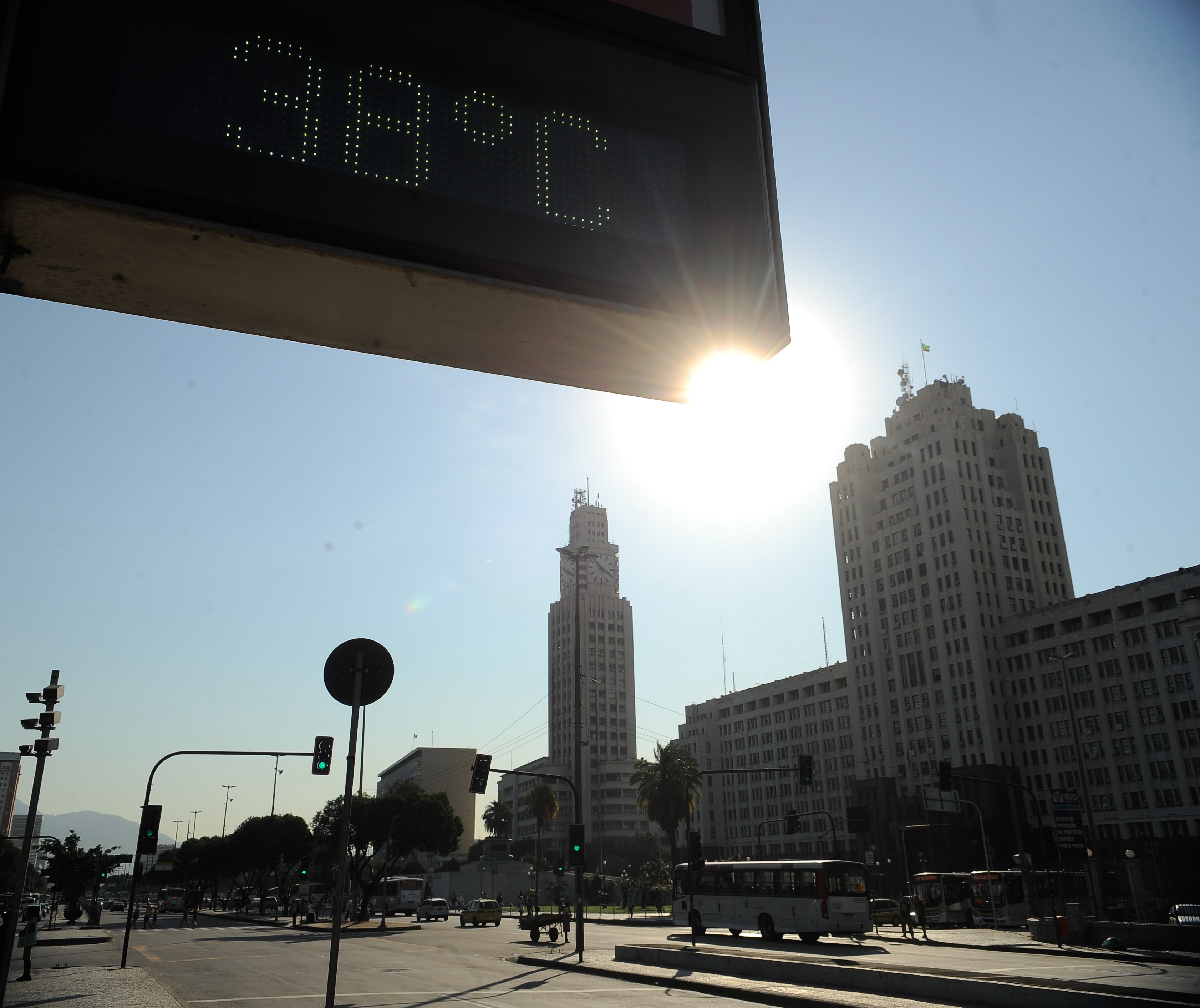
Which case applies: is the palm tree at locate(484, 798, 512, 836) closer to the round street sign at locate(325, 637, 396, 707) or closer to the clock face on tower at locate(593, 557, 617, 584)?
the clock face on tower at locate(593, 557, 617, 584)

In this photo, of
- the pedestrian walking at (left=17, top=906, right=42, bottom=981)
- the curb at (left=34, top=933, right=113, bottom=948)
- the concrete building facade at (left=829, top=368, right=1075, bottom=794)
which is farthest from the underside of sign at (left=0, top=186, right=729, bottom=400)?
the concrete building facade at (left=829, top=368, right=1075, bottom=794)

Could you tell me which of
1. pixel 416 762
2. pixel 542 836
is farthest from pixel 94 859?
pixel 416 762

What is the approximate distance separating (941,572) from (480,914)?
66.7 meters

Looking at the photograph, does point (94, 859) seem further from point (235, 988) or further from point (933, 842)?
point (933, 842)

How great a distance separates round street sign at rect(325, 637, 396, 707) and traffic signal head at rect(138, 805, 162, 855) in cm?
2503

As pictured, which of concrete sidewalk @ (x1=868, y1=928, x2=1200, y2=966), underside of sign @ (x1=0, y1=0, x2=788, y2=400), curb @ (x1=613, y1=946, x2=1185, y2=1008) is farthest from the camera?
concrete sidewalk @ (x1=868, y1=928, x2=1200, y2=966)

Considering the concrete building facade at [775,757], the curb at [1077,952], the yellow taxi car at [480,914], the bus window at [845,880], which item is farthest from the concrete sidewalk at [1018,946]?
the concrete building facade at [775,757]

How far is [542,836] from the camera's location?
156 meters

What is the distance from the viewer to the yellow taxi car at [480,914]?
55.6m

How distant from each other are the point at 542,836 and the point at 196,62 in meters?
166

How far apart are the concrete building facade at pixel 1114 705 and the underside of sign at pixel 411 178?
8213 centimetres

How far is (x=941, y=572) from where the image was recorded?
327ft

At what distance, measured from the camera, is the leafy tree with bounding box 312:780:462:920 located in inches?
Result: 2339

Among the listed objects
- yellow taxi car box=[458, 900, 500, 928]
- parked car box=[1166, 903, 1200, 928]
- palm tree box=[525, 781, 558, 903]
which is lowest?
yellow taxi car box=[458, 900, 500, 928]
